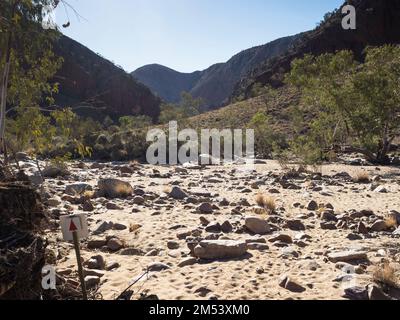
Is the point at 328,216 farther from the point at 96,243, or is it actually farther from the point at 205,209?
the point at 96,243

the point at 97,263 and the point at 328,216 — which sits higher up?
the point at 328,216

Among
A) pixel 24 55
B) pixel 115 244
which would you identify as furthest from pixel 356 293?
pixel 24 55

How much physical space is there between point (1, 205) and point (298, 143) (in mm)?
14560

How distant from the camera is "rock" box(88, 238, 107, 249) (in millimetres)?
6375

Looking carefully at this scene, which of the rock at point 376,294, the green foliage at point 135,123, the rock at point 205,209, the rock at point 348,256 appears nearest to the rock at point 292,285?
the rock at point 376,294

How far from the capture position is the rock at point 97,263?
534 centimetres

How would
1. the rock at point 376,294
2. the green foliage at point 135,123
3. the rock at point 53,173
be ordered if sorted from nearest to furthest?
1. the rock at point 376,294
2. the rock at point 53,173
3. the green foliage at point 135,123

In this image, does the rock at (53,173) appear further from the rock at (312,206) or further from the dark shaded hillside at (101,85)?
the dark shaded hillside at (101,85)

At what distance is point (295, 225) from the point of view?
736cm

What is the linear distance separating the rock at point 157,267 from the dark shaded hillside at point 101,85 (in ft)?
229

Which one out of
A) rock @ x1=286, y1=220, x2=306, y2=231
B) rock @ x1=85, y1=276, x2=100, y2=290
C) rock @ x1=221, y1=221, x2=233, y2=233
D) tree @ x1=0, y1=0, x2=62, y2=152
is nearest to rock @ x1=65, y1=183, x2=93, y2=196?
tree @ x1=0, y1=0, x2=62, y2=152

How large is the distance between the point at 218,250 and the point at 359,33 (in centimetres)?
6623
